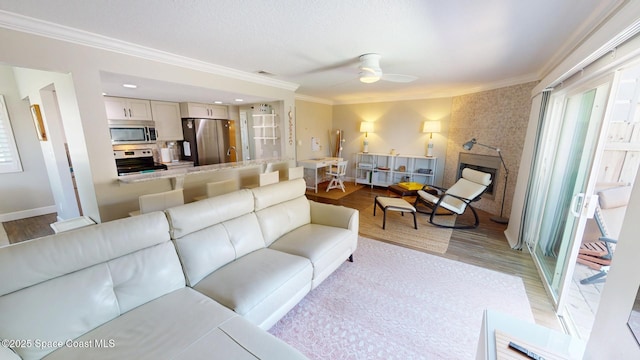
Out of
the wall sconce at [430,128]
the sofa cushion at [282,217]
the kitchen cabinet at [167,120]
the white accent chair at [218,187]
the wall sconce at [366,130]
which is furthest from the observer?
the wall sconce at [366,130]

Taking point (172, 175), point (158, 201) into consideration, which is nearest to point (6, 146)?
point (172, 175)

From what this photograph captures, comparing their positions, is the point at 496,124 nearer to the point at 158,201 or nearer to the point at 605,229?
the point at 605,229

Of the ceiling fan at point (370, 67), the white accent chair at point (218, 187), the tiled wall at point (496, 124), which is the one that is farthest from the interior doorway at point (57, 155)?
the tiled wall at point (496, 124)

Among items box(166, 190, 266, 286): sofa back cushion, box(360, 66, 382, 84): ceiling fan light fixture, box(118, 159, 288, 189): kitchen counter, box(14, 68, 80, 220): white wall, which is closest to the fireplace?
box(360, 66, 382, 84): ceiling fan light fixture

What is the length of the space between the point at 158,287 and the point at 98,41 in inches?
93.4

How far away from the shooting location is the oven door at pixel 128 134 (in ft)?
13.9

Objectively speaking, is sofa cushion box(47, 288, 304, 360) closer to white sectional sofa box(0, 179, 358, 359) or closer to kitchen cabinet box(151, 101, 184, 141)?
white sectional sofa box(0, 179, 358, 359)

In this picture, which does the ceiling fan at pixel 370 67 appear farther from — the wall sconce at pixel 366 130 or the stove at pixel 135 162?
the stove at pixel 135 162

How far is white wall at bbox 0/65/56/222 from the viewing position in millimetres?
3826

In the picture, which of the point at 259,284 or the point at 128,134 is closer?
the point at 259,284

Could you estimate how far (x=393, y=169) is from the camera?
20.9 feet

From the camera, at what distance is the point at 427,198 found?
4.13 metres

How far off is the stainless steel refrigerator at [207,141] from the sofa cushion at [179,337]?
4.48 metres

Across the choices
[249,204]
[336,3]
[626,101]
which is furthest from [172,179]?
[626,101]
